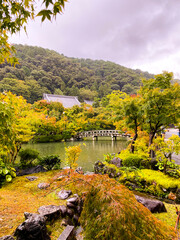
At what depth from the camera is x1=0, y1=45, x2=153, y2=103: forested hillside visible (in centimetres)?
2775

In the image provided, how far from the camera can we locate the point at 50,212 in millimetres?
2293

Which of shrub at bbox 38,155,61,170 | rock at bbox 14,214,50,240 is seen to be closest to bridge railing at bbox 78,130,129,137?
shrub at bbox 38,155,61,170

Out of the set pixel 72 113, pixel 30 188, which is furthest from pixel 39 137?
pixel 30 188

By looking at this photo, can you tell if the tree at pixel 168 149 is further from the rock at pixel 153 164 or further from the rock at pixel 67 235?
the rock at pixel 67 235

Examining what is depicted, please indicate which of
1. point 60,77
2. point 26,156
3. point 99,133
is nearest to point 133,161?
point 26,156

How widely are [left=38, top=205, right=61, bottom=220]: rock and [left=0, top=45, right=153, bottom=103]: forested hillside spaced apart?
2494 centimetres

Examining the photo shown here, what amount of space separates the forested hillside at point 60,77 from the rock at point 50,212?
2494 centimetres

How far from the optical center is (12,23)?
1.45m

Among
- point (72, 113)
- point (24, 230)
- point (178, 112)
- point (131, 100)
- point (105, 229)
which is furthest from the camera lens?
point (72, 113)

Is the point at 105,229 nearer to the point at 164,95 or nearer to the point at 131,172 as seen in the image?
the point at 131,172

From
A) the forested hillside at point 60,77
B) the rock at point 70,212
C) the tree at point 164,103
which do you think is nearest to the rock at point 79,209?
the rock at point 70,212

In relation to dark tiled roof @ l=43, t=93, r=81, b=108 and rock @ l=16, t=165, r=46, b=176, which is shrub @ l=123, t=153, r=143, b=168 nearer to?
rock @ l=16, t=165, r=46, b=176

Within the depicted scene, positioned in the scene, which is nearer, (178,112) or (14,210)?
(14,210)

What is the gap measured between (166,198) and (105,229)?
11.8 ft
